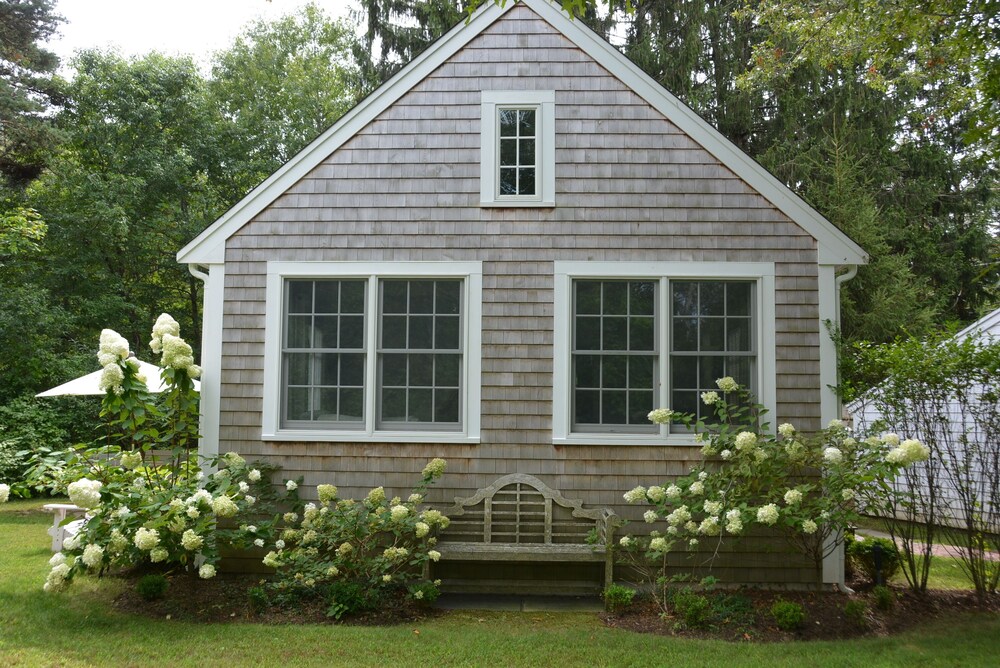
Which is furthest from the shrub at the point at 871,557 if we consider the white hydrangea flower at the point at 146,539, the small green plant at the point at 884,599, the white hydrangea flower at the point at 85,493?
the white hydrangea flower at the point at 85,493

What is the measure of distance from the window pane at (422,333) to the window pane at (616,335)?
167 centimetres

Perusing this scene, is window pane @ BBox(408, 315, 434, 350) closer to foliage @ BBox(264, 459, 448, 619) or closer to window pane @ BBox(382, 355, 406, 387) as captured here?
window pane @ BBox(382, 355, 406, 387)

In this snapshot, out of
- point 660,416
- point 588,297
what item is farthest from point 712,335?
point 588,297

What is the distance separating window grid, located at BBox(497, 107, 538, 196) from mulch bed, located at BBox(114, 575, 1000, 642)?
3969 millimetres

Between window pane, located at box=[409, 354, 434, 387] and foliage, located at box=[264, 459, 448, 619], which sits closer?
foliage, located at box=[264, 459, 448, 619]

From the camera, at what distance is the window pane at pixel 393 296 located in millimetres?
7207

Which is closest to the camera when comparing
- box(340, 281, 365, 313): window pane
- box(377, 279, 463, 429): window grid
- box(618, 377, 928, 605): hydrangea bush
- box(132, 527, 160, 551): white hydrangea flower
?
box(132, 527, 160, 551): white hydrangea flower

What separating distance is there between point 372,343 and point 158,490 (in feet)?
7.36

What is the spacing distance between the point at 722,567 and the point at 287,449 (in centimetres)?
422

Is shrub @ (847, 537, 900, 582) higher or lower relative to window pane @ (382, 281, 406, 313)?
lower

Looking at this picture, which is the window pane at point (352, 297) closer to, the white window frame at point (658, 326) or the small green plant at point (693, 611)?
the white window frame at point (658, 326)

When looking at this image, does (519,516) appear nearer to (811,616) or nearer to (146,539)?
(811,616)

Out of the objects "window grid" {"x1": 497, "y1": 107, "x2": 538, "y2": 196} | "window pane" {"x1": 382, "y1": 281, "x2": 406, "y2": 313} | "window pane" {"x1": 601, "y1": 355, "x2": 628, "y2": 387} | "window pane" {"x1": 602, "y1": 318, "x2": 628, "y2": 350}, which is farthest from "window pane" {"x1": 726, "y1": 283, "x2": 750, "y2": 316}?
"window pane" {"x1": 382, "y1": 281, "x2": 406, "y2": 313}

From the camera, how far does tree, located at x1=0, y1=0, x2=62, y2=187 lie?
634 inches
